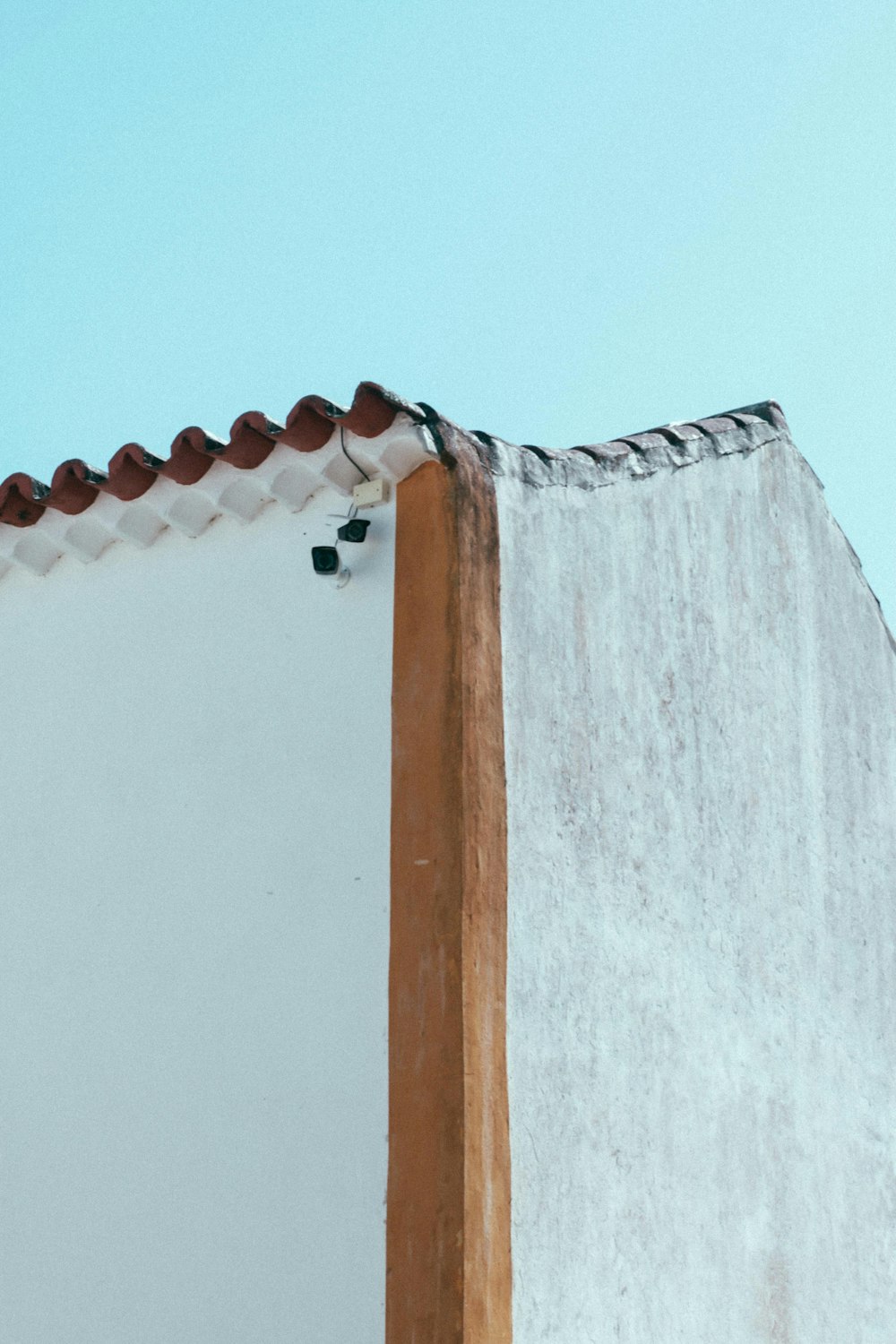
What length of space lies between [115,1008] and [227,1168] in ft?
2.30

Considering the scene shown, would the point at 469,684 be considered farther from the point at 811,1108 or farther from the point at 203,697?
the point at 811,1108

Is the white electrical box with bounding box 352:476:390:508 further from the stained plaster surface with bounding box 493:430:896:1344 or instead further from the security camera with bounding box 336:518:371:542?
the stained plaster surface with bounding box 493:430:896:1344

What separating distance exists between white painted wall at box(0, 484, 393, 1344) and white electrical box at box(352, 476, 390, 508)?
59 millimetres

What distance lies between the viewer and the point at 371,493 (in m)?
4.89

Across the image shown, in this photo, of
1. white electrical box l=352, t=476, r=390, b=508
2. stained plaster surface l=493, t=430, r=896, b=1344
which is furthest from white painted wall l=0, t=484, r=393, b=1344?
stained plaster surface l=493, t=430, r=896, b=1344

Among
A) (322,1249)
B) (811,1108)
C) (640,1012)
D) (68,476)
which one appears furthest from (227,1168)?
(811,1108)

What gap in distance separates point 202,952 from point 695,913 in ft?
5.98

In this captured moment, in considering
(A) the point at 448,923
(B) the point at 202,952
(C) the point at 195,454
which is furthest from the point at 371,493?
(B) the point at 202,952

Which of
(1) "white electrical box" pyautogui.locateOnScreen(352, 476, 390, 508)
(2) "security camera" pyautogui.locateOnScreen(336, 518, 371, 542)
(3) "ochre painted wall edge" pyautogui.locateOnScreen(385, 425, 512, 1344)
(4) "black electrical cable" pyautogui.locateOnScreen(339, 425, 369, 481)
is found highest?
(4) "black electrical cable" pyautogui.locateOnScreen(339, 425, 369, 481)

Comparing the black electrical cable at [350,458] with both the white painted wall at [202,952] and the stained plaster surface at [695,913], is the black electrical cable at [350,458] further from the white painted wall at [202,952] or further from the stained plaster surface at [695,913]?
the stained plaster surface at [695,913]

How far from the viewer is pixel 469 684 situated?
460 cm

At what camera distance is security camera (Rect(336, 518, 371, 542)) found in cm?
487

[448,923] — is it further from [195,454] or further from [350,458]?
[195,454]

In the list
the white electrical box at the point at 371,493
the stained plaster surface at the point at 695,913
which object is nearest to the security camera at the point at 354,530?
the white electrical box at the point at 371,493
